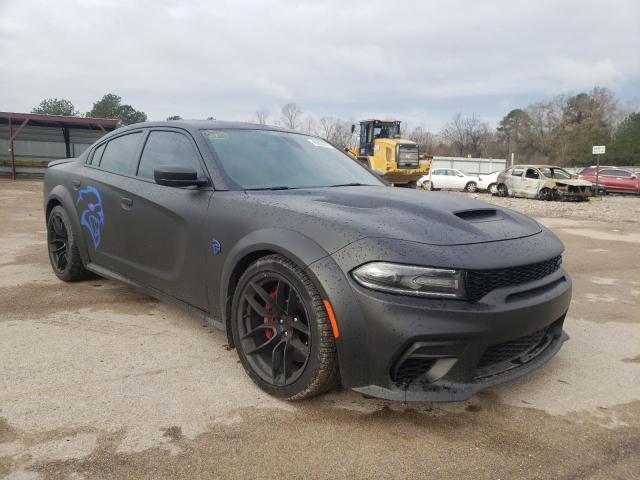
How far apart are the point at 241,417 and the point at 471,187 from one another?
26.8m

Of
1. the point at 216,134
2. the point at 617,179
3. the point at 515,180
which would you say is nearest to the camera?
the point at 216,134

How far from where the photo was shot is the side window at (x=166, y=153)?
3.38 m

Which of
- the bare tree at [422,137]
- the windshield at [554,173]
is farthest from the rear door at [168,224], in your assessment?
the bare tree at [422,137]

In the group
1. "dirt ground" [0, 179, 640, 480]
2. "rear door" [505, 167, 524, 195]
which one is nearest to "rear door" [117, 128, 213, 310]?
"dirt ground" [0, 179, 640, 480]

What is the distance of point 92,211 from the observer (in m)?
4.19

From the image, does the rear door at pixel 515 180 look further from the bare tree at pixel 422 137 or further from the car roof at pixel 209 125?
the bare tree at pixel 422 137

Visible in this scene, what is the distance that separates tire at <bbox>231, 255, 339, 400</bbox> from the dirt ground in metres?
0.14

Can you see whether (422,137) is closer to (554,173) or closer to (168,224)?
(554,173)

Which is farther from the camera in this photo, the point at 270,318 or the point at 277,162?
the point at 277,162

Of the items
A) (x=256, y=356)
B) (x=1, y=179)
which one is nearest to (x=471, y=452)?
(x=256, y=356)

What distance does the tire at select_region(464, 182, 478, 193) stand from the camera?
27516mm

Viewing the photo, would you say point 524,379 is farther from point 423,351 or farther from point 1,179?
point 1,179

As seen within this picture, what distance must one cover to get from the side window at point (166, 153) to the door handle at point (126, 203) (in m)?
Result: 0.20

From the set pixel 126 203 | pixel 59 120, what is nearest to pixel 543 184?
pixel 126 203
